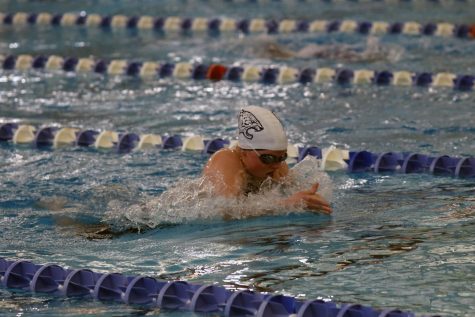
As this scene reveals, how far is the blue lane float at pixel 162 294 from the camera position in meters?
3.56

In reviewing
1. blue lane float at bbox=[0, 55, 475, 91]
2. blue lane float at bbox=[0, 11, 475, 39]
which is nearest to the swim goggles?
blue lane float at bbox=[0, 55, 475, 91]

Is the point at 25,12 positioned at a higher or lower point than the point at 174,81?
higher

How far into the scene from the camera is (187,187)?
5047 mm

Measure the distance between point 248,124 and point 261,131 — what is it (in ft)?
0.28

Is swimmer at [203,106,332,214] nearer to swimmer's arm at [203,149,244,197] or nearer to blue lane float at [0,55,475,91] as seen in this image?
swimmer's arm at [203,149,244,197]

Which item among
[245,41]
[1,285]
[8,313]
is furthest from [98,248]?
[245,41]

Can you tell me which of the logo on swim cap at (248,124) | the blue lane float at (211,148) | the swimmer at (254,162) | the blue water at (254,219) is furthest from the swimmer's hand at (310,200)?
the blue lane float at (211,148)

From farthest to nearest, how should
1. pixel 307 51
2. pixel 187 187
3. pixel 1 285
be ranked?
pixel 307 51, pixel 187 187, pixel 1 285

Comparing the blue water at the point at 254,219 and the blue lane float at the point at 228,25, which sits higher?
the blue lane float at the point at 228,25

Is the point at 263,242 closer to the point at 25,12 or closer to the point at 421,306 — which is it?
the point at 421,306

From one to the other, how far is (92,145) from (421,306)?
364 centimetres

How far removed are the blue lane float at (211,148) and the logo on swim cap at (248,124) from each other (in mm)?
1181

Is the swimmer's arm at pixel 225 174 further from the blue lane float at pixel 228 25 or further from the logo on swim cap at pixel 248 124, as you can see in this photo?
the blue lane float at pixel 228 25

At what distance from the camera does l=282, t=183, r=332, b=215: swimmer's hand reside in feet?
15.4
